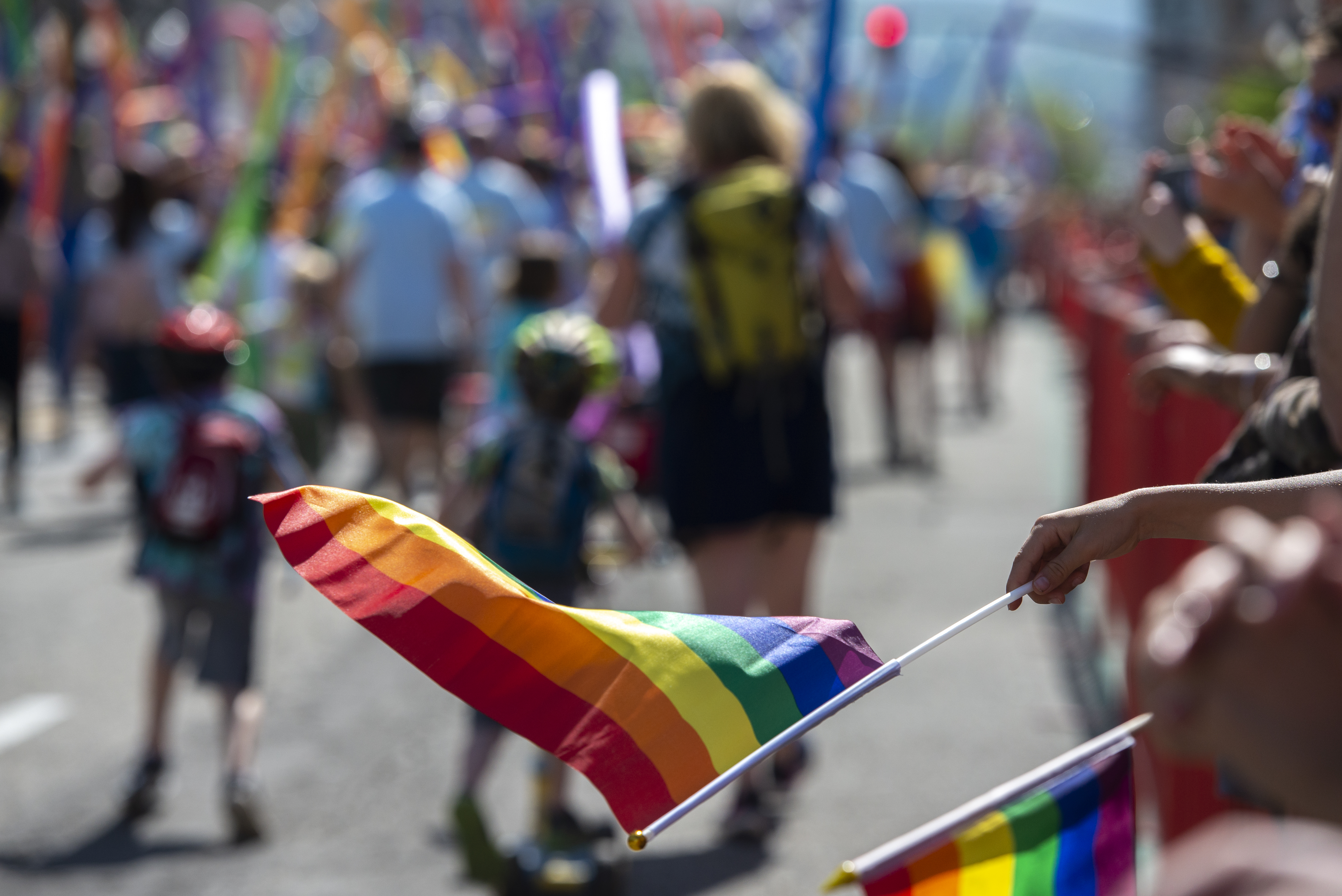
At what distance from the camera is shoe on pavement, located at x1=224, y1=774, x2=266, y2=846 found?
4.53 meters

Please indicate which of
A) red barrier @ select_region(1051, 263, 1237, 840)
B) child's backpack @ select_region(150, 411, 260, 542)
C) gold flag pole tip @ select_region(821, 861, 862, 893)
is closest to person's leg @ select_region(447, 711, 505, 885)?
child's backpack @ select_region(150, 411, 260, 542)

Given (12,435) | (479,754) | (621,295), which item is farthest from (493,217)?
(479,754)

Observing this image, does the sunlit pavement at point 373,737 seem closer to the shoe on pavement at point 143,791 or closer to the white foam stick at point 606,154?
the shoe on pavement at point 143,791

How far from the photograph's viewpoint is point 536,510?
4238 millimetres

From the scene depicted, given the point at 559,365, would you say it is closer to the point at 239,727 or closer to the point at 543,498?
the point at 543,498

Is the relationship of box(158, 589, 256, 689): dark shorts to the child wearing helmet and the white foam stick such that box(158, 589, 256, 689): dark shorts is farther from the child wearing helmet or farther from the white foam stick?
the white foam stick

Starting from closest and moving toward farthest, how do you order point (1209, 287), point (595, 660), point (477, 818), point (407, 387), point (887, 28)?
1. point (595, 660)
2. point (1209, 287)
3. point (477, 818)
4. point (407, 387)
5. point (887, 28)

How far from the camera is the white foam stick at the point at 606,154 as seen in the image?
6793mm

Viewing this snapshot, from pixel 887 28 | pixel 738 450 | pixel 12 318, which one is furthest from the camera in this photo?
pixel 887 28

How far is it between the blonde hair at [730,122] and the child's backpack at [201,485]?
159cm

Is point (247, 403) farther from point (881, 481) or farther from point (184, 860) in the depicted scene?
point (881, 481)

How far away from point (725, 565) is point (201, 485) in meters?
1.52

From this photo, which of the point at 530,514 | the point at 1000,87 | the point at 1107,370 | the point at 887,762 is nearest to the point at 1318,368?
the point at 530,514

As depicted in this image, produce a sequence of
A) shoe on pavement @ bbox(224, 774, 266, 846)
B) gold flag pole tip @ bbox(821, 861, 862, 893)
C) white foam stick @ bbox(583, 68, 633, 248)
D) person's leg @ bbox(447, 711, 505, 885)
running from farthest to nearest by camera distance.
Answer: white foam stick @ bbox(583, 68, 633, 248) → shoe on pavement @ bbox(224, 774, 266, 846) → person's leg @ bbox(447, 711, 505, 885) → gold flag pole tip @ bbox(821, 861, 862, 893)
